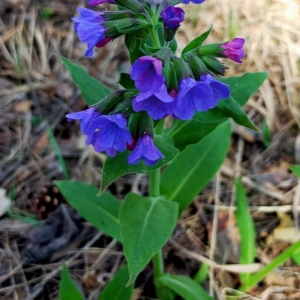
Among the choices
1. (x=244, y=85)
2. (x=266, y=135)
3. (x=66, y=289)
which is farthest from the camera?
(x=266, y=135)

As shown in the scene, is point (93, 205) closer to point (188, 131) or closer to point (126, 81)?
point (188, 131)

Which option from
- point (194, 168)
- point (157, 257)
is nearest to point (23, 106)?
point (194, 168)

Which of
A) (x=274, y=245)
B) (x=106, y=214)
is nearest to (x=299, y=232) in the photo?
(x=274, y=245)

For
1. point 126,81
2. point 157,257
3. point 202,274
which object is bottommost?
point 202,274

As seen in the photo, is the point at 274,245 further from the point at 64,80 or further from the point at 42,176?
the point at 64,80

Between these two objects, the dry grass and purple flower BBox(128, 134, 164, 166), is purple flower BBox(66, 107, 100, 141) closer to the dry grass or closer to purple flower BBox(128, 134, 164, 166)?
purple flower BBox(128, 134, 164, 166)

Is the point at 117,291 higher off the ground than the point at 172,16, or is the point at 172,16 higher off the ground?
the point at 172,16

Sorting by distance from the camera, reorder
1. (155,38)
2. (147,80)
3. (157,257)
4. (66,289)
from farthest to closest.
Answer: (157,257) < (66,289) < (155,38) < (147,80)

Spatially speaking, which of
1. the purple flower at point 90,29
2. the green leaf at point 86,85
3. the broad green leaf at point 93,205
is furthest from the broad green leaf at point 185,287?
the purple flower at point 90,29
